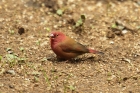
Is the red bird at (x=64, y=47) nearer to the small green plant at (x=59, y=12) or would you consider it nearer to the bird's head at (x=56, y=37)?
the bird's head at (x=56, y=37)

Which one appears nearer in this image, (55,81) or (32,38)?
(55,81)

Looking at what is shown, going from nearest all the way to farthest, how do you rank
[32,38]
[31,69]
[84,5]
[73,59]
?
[31,69], [73,59], [32,38], [84,5]

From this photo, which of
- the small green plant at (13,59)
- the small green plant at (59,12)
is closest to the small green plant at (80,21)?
the small green plant at (59,12)

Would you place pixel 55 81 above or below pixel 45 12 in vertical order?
below

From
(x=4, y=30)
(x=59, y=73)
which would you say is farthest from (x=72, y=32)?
(x=59, y=73)

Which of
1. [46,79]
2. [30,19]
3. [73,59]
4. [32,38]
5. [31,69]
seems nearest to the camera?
[46,79]

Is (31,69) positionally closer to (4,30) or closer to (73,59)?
(73,59)

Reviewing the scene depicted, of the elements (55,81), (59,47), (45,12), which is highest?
(45,12)
